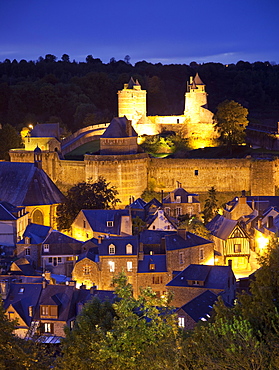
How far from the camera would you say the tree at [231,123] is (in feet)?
194

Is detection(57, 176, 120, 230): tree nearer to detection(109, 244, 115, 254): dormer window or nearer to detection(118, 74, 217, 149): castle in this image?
detection(109, 244, 115, 254): dormer window

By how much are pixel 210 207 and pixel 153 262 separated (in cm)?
1358

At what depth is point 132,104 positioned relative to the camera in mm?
65000

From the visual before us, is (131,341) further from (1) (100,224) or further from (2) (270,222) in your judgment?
(2) (270,222)

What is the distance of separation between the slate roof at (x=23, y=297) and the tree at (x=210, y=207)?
16524mm

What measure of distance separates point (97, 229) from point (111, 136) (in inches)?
409

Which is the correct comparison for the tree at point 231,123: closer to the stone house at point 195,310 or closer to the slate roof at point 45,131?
the slate roof at point 45,131

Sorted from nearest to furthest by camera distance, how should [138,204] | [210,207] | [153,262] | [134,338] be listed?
[134,338]
[153,262]
[138,204]
[210,207]

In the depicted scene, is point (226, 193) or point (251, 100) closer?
point (226, 193)

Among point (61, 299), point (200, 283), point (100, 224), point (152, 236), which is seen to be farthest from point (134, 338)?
point (100, 224)

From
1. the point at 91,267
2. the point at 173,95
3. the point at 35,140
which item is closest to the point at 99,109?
the point at 173,95

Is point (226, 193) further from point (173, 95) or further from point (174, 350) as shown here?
point (173, 95)

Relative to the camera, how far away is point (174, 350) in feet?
55.8

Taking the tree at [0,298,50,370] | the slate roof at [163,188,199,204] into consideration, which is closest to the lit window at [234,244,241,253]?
the slate roof at [163,188,199,204]
